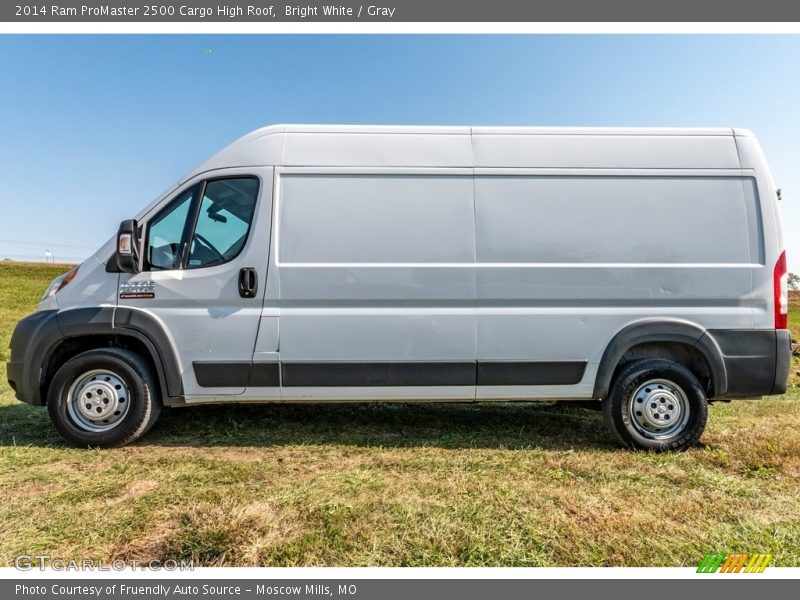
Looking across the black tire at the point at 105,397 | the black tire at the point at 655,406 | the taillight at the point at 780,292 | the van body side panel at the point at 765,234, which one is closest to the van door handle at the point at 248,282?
the black tire at the point at 105,397

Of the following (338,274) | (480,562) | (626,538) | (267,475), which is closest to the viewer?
(480,562)

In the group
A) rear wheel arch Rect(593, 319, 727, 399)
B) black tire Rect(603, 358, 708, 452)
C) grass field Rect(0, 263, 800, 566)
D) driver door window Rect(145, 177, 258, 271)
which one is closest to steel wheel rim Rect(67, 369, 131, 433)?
grass field Rect(0, 263, 800, 566)

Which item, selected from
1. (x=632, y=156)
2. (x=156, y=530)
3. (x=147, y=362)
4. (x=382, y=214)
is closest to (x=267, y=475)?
(x=156, y=530)

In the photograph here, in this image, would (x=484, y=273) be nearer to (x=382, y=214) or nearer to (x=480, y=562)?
(x=382, y=214)

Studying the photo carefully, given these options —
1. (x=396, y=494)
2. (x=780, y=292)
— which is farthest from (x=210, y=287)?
(x=780, y=292)

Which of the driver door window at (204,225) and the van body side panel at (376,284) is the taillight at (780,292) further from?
the driver door window at (204,225)

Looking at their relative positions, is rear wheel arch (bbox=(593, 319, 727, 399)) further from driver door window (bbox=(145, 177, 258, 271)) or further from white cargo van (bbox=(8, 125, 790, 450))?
driver door window (bbox=(145, 177, 258, 271))

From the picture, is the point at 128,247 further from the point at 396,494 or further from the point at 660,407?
the point at 660,407

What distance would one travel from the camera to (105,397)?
381cm

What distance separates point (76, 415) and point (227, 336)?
1.44 metres

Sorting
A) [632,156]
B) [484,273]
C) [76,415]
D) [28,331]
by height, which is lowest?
[76,415]

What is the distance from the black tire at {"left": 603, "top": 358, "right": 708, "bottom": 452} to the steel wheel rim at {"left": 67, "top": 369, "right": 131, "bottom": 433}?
4.07 metres

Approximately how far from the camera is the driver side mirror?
11.9 ft

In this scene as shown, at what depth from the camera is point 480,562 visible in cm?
227
